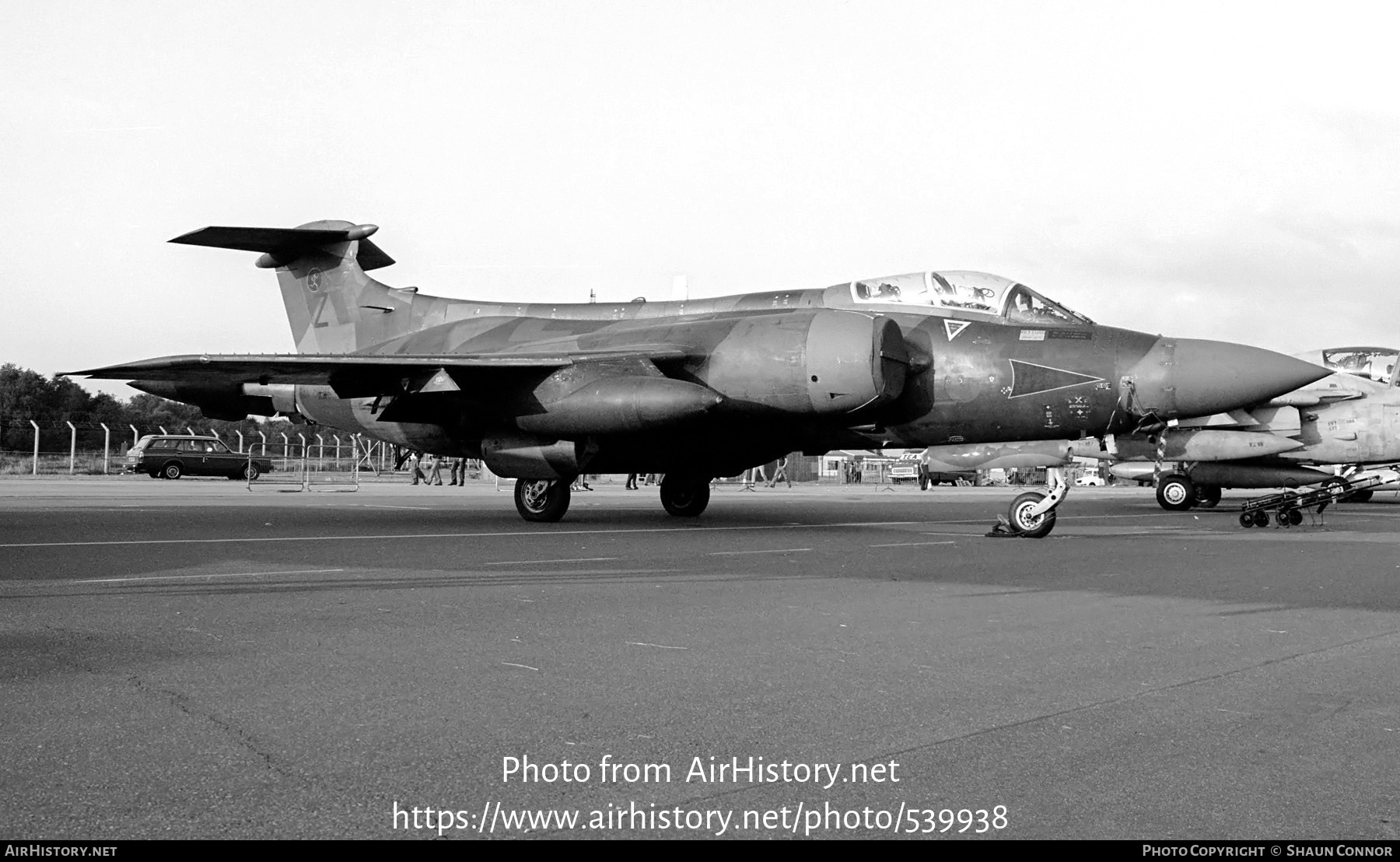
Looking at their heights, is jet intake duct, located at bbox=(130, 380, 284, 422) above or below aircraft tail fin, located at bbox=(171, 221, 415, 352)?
below

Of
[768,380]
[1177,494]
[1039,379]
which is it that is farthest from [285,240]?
[1177,494]

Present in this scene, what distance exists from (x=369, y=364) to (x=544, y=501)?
272 cm

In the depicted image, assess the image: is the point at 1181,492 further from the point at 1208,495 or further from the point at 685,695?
the point at 685,695

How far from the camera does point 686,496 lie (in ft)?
52.6

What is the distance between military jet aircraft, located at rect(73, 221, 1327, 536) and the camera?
11.9m

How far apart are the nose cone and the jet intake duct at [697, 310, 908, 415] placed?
2.56 metres

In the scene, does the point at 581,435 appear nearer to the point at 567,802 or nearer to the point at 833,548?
the point at 833,548

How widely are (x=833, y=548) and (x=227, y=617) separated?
6.18 metres

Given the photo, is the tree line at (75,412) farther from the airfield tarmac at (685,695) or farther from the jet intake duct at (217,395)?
the airfield tarmac at (685,695)

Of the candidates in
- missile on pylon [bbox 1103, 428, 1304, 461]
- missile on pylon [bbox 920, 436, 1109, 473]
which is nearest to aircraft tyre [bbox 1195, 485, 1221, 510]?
missile on pylon [bbox 1103, 428, 1304, 461]

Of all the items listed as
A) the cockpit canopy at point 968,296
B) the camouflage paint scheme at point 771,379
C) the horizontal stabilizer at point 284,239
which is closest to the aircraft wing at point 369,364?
the camouflage paint scheme at point 771,379

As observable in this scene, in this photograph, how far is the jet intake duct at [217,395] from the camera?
15773 mm

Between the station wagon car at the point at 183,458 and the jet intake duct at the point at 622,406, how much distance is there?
2588 cm

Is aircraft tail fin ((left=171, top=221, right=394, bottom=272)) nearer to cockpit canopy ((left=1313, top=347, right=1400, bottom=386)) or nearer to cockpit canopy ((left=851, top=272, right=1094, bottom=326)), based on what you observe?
cockpit canopy ((left=851, top=272, right=1094, bottom=326))
